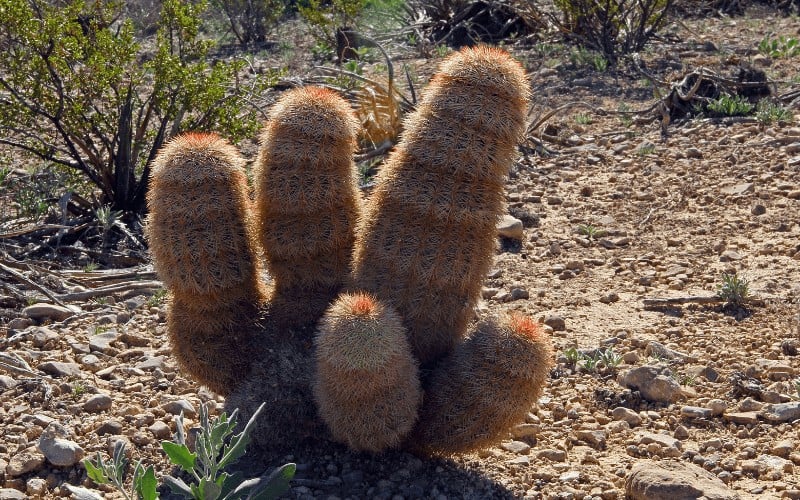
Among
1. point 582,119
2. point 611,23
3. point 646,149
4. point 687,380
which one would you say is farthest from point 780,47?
point 687,380

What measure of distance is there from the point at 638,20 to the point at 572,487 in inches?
311

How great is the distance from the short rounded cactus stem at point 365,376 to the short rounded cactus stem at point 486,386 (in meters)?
0.13

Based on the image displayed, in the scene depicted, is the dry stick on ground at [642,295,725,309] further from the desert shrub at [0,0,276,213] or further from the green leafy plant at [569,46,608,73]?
the green leafy plant at [569,46,608,73]

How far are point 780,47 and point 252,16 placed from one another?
6.61m

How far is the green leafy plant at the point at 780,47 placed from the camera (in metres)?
9.50

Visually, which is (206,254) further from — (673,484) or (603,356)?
(603,356)

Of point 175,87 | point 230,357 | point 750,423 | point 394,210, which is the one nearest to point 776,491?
point 750,423

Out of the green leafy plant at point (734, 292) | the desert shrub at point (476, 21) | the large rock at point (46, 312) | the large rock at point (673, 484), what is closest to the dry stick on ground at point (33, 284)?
the large rock at point (46, 312)

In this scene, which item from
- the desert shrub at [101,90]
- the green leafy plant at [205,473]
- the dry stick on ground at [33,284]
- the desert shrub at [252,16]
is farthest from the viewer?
the desert shrub at [252,16]

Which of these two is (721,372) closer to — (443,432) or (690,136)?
(443,432)

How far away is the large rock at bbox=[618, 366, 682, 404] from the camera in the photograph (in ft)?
13.3

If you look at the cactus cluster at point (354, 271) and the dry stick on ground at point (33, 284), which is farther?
the dry stick on ground at point (33, 284)

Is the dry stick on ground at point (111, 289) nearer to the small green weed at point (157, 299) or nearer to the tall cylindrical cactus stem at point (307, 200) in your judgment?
the small green weed at point (157, 299)

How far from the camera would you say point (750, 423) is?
3826mm
